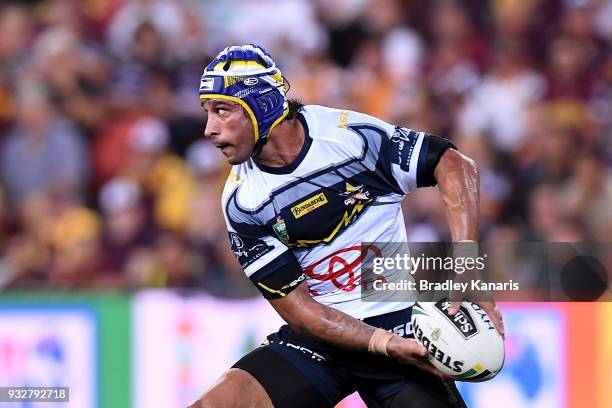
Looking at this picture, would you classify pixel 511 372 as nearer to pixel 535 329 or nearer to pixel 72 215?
pixel 535 329

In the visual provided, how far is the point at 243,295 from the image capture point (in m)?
7.86

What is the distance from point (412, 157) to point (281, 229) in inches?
30.5

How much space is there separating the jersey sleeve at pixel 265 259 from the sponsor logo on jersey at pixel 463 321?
0.90 meters

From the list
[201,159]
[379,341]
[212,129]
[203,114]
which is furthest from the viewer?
[203,114]

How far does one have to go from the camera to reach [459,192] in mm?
5695

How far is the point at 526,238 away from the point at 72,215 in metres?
4.34

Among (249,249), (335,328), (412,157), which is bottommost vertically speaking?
(335,328)

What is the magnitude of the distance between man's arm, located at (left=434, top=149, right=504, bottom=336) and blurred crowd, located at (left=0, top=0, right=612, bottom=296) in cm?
360

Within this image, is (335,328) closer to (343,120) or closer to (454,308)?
(454,308)

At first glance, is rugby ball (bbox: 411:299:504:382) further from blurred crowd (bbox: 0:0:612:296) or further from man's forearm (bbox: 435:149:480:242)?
blurred crowd (bbox: 0:0:612:296)

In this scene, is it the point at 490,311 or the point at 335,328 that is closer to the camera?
the point at 490,311

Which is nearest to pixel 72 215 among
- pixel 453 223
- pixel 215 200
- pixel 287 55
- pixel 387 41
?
pixel 215 200

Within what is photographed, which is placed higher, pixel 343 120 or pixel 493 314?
pixel 343 120

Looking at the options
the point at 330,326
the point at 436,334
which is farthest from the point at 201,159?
the point at 436,334
